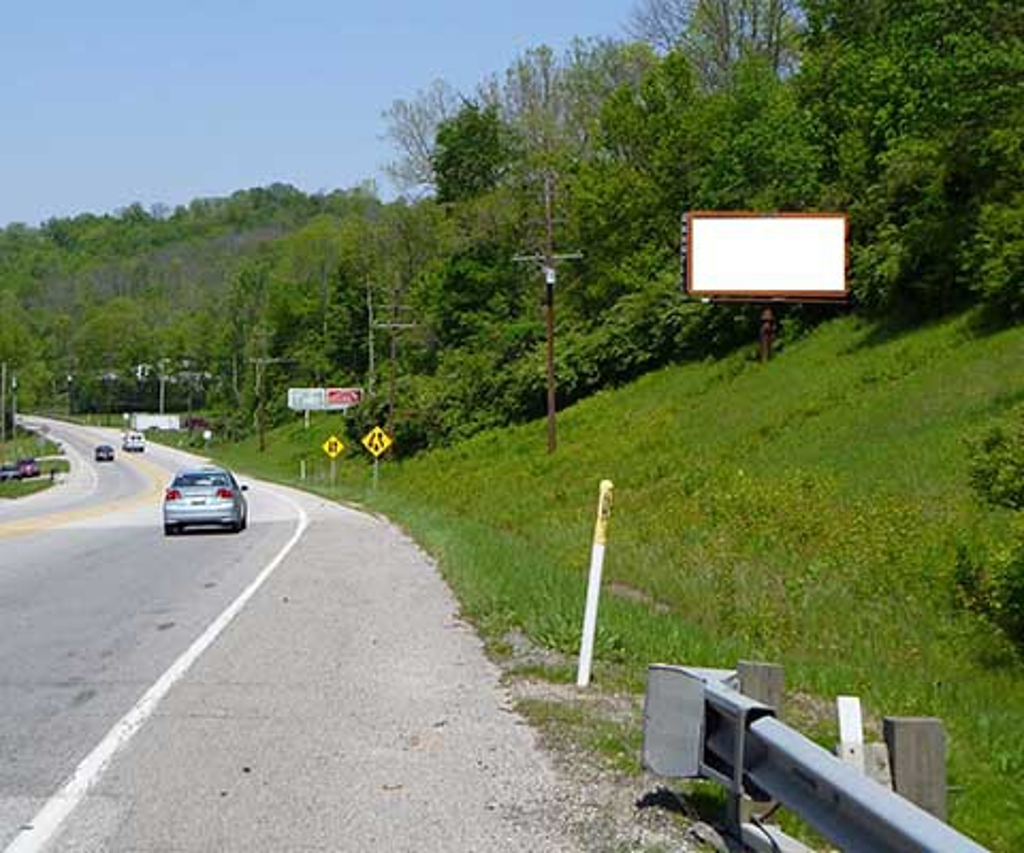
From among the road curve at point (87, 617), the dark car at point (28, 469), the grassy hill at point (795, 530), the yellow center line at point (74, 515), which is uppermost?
the grassy hill at point (795, 530)

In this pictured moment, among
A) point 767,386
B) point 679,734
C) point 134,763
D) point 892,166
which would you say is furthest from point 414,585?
point 892,166

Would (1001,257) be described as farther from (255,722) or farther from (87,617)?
(255,722)

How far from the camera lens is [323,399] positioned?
367 feet

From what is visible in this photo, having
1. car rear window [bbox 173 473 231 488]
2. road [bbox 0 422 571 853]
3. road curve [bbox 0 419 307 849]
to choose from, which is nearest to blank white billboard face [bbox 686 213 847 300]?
road curve [bbox 0 419 307 849]

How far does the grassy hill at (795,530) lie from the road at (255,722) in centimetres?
149

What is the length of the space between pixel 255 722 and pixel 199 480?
2336 cm

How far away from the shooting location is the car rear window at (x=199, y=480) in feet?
105

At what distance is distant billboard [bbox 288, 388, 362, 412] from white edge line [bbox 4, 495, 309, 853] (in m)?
95.7

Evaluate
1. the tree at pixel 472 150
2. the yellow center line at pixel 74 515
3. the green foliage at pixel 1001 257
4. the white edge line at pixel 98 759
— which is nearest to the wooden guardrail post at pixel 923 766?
the white edge line at pixel 98 759

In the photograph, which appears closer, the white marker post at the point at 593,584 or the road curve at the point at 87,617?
the road curve at the point at 87,617

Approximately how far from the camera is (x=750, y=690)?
6.77m

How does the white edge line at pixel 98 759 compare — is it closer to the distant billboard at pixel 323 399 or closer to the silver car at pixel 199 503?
the silver car at pixel 199 503

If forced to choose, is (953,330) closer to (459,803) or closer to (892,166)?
(892,166)

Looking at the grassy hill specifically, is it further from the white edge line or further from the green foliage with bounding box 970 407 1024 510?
the white edge line
